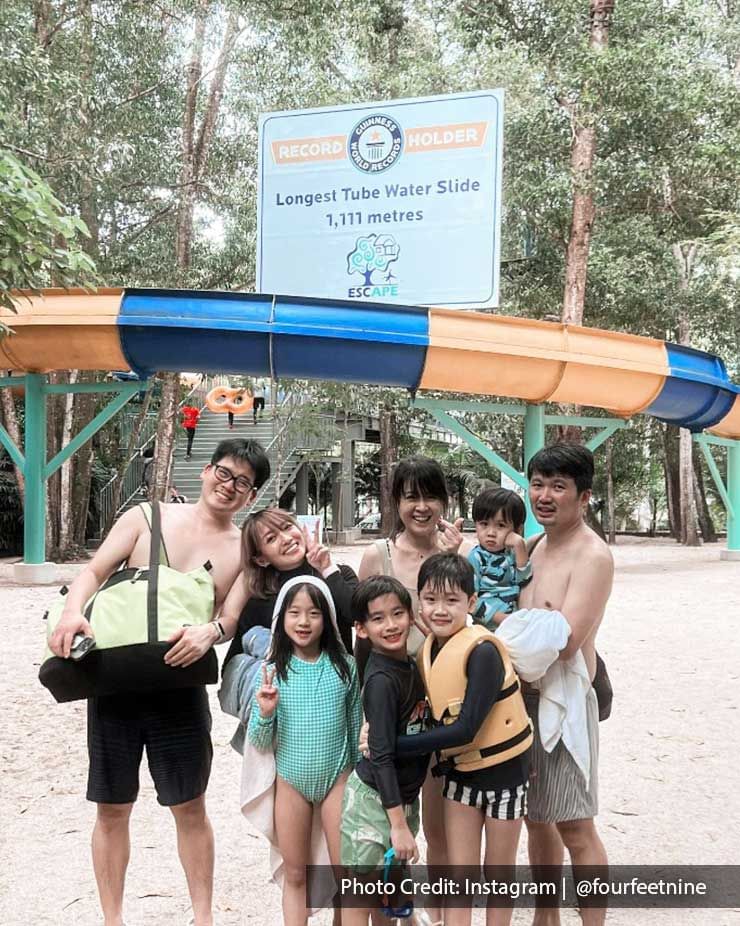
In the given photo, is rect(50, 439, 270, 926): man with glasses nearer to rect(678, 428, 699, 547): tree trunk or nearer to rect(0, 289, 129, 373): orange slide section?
rect(0, 289, 129, 373): orange slide section

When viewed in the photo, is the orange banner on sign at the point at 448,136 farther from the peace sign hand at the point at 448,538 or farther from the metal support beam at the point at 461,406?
the peace sign hand at the point at 448,538

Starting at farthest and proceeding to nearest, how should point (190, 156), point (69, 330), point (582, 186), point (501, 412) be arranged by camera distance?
point (190, 156)
point (582, 186)
point (501, 412)
point (69, 330)

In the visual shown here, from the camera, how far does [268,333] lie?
956 cm

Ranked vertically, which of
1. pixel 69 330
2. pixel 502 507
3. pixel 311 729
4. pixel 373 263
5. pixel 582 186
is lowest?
pixel 311 729

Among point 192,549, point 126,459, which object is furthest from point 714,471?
point 192,549

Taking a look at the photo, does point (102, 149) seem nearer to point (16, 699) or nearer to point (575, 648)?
point (16, 699)

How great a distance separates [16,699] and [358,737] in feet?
12.9

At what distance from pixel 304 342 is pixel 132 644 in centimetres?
736

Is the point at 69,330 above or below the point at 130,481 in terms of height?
above

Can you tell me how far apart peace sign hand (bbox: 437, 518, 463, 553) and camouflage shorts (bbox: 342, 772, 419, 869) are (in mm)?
788

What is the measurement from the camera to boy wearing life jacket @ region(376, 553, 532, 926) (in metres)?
2.35

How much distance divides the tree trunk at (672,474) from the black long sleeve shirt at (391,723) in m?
23.2

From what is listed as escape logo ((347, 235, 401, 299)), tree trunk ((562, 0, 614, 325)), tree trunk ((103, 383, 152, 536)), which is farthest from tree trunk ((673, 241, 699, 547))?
tree trunk ((103, 383, 152, 536))

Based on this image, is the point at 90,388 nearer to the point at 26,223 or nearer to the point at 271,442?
the point at 26,223
